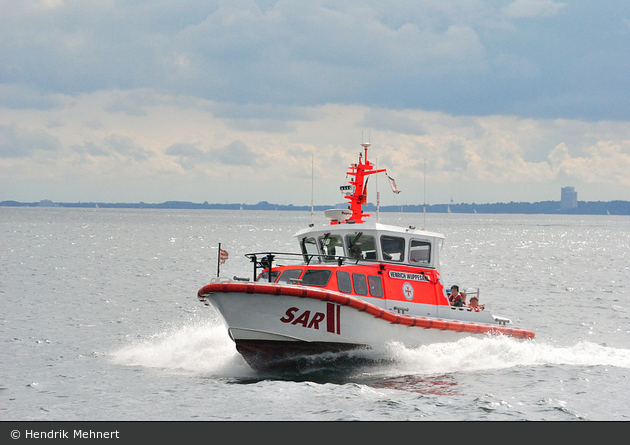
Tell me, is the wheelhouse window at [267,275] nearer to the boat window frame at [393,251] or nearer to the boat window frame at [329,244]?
the boat window frame at [329,244]

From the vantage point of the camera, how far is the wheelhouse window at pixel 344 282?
15250 millimetres

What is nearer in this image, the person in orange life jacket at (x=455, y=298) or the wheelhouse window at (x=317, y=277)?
the wheelhouse window at (x=317, y=277)

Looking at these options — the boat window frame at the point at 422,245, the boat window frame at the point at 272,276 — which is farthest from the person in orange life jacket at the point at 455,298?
the boat window frame at the point at 272,276

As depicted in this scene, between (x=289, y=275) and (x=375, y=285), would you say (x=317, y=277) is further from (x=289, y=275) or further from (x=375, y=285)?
(x=375, y=285)

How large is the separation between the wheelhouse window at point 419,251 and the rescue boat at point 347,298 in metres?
0.02

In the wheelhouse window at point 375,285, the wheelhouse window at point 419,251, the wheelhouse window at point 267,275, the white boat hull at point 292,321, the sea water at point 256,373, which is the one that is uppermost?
the wheelhouse window at point 419,251

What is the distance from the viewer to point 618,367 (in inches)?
668

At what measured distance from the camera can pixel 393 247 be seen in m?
16.7

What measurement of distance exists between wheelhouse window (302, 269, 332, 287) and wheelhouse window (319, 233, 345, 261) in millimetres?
1378

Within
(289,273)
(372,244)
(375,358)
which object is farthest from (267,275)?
(375,358)

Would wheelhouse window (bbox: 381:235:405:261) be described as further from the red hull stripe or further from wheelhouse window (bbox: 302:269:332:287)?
wheelhouse window (bbox: 302:269:332:287)

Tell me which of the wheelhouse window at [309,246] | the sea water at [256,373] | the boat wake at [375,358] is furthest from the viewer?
the wheelhouse window at [309,246]

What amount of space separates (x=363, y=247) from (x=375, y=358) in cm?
272
